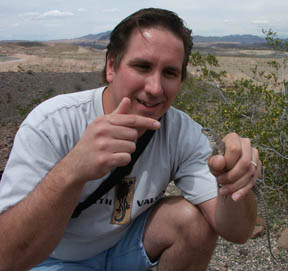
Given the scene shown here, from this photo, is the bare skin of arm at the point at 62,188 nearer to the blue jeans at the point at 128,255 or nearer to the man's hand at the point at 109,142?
the man's hand at the point at 109,142

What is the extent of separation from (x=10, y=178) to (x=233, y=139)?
47.1 inches

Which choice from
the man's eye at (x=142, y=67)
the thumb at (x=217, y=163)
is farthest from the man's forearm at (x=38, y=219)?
the man's eye at (x=142, y=67)

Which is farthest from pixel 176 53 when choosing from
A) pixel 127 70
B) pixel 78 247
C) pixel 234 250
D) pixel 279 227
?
pixel 279 227

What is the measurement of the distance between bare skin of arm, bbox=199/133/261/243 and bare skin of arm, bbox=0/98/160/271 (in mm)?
390

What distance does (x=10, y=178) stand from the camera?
5.82ft

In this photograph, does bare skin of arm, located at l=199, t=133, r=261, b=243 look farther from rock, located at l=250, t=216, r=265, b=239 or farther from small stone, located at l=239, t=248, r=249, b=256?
rock, located at l=250, t=216, r=265, b=239

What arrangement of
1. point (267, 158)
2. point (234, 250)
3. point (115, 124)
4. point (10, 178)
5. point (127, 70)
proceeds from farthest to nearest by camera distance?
point (267, 158)
point (234, 250)
point (127, 70)
point (10, 178)
point (115, 124)

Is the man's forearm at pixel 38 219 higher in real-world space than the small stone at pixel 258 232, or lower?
higher

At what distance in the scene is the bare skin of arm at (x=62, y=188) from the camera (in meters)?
1.51

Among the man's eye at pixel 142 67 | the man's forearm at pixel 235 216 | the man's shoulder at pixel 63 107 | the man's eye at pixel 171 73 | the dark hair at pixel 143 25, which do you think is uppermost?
the dark hair at pixel 143 25

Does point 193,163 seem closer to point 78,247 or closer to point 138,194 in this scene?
point 138,194

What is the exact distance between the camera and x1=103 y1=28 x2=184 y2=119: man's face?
1993 mm

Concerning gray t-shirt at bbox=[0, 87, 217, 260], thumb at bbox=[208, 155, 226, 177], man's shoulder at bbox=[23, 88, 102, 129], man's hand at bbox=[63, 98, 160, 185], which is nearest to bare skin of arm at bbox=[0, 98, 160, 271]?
man's hand at bbox=[63, 98, 160, 185]

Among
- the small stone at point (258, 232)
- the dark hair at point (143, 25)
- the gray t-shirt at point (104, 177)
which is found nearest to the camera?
the gray t-shirt at point (104, 177)
